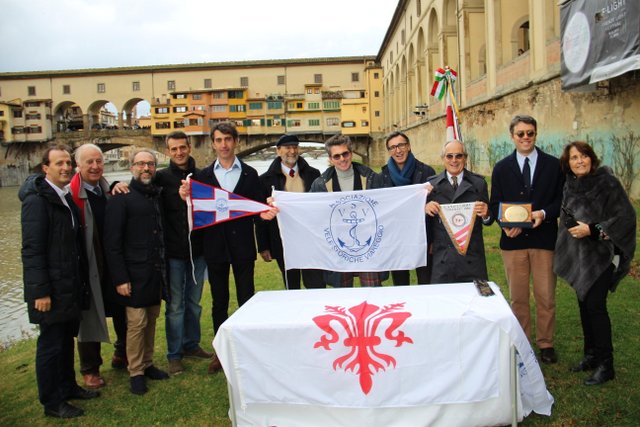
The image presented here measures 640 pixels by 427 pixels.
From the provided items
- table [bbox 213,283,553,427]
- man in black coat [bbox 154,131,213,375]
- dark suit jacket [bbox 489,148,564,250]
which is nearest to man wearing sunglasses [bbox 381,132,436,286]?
dark suit jacket [bbox 489,148,564,250]

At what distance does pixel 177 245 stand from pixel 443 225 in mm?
2709

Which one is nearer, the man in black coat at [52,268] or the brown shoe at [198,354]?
the man in black coat at [52,268]

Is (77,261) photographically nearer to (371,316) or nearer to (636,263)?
(371,316)

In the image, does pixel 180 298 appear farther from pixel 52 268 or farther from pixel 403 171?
pixel 403 171

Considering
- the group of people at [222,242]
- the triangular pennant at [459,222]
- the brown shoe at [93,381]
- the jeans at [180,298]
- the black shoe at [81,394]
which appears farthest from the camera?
the jeans at [180,298]

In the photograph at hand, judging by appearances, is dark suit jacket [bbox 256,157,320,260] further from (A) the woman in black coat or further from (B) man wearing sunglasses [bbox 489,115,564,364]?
(A) the woman in black coat

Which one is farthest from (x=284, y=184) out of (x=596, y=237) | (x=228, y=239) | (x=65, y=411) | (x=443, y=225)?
(x=596, y=237)

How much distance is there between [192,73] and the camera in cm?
7100

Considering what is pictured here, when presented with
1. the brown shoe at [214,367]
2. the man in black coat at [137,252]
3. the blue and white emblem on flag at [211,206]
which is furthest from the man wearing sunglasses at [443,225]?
the man in black coat at [137,252]

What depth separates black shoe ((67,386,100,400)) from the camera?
476 centimetres

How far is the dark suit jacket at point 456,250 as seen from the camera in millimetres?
4711

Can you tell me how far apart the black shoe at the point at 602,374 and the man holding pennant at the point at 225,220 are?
3.31 meters

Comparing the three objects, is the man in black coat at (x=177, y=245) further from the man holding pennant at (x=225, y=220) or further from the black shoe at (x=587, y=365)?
the black shoe at (x=587, y=365)

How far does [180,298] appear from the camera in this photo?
5.27 m
